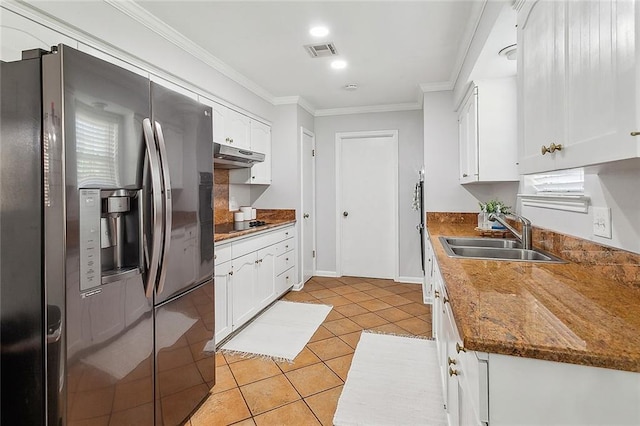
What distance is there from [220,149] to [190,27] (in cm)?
89

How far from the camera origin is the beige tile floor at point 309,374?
1867mm

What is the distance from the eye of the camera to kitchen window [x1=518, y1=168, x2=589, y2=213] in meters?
1.63

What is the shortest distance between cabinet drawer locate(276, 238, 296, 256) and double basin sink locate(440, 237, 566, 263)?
185 centimetres

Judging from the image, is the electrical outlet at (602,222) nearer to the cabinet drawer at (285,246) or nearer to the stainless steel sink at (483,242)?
the stainless steel sink at (483,242)

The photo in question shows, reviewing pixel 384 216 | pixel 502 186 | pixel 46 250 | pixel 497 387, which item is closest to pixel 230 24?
pixel 46 250

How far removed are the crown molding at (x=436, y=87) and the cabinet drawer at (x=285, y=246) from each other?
7.67 ft

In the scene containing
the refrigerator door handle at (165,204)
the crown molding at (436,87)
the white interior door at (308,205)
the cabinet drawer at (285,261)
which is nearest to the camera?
the refrigerator door handle at (165,204)

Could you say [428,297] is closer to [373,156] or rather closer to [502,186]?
[502,186]

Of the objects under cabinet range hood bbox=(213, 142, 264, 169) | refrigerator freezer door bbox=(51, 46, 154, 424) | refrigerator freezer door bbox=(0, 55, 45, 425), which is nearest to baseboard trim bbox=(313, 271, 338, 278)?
under cabinet range hood bbox=(213, 142, 264, 169)

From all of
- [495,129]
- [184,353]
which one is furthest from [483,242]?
[184,353]

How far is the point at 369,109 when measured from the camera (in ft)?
15.1

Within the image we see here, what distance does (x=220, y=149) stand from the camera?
8.93 feet

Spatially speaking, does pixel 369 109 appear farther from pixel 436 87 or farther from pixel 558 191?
pixel 558 191

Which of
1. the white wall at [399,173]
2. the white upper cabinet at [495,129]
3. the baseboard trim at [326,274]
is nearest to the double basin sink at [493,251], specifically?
the white upper cabinet at [495,129]
